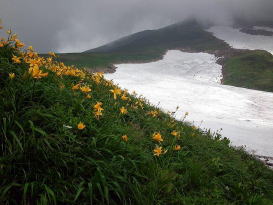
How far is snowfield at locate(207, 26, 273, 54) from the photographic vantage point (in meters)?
65.8

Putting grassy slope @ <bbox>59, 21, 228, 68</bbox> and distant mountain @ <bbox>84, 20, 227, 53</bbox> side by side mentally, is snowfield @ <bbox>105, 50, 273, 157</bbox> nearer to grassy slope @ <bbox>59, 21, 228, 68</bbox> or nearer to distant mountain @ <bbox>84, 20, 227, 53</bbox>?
grassy slope @ <bbox>59, 21, 228, 68</bbox>

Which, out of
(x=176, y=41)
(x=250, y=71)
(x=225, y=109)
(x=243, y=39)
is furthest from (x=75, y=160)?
(x=243, y=39)

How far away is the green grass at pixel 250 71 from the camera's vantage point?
132 feet

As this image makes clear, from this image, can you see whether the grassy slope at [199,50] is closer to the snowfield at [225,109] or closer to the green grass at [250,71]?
the green grass at [250,71]

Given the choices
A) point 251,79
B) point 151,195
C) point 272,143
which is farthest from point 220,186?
point 251,79

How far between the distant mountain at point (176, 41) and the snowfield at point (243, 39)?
3.13 m

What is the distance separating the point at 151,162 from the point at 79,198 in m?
1.20

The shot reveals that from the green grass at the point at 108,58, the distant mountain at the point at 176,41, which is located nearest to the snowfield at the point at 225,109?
the green grass at the point at 108,58

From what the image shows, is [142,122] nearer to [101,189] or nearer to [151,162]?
[151,162]

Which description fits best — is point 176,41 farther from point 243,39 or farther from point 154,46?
point 243,39

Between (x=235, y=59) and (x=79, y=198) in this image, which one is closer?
(x=79, y=198)

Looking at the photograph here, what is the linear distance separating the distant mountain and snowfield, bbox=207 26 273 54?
313cm

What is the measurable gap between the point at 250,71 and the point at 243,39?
3009cm

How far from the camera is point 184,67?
1868 inches
